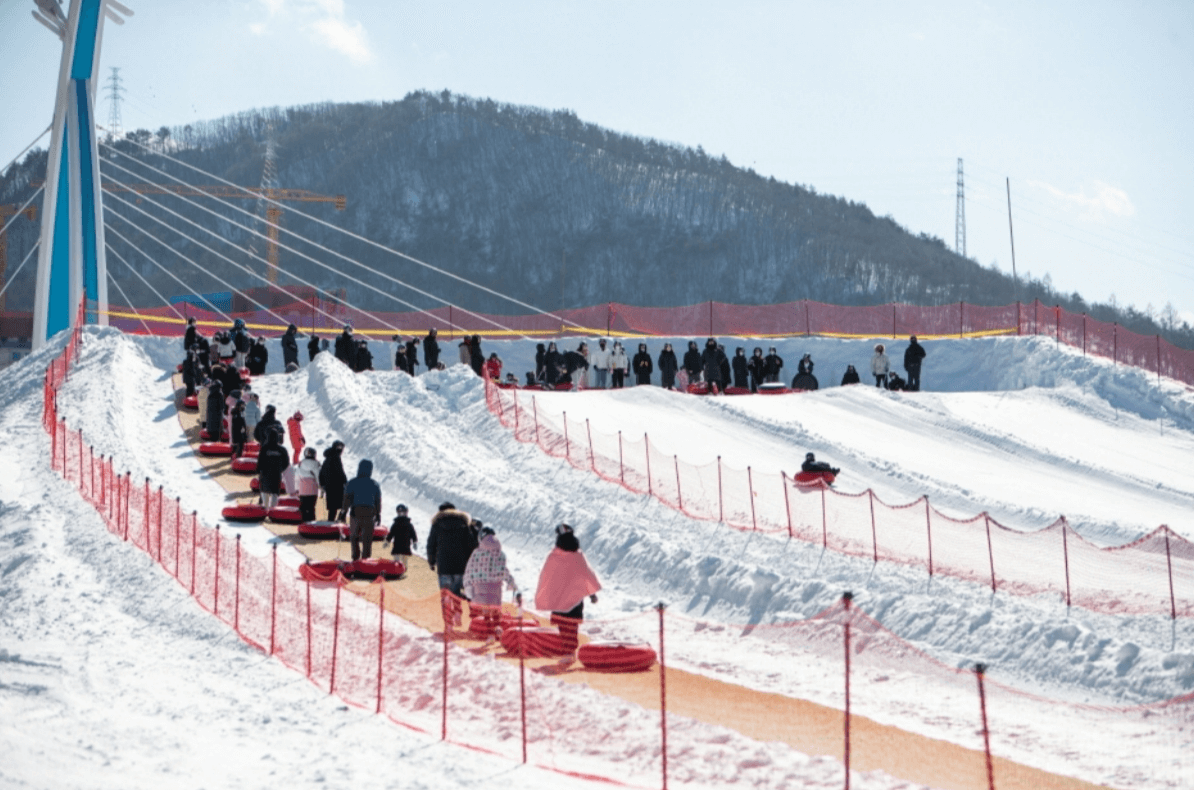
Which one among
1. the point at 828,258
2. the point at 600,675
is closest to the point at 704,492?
the point at 600,675

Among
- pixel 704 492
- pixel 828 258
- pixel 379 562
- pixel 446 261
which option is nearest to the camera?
pixel 379 562

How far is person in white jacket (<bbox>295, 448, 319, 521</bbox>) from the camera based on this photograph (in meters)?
18.5

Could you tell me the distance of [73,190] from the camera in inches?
1366

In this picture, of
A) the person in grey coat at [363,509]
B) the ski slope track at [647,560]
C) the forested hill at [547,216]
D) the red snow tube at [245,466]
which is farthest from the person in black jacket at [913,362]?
the forested hill at [547,216]

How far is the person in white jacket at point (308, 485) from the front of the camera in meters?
18.5

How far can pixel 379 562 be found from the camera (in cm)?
1599

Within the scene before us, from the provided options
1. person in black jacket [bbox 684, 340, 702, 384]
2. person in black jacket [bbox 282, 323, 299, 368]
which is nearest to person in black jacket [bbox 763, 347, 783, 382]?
person in black jacket [bbox 684, 340, 702, 384]

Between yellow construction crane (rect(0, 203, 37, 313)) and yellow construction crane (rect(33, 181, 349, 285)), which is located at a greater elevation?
yellow construction crane (rect(33, 181, 349, 285))

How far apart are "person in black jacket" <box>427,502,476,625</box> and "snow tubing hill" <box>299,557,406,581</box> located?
1.72 m

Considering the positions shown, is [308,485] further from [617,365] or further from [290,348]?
[617,365]

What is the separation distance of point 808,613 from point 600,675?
3.82 metres

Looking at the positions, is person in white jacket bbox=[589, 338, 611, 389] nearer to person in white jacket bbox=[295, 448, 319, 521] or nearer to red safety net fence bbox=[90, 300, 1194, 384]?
red safety net fence bbox=[90, 300, 1194, 384]

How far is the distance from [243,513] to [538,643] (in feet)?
25.4

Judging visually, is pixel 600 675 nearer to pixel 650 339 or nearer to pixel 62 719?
pixel 62 719
